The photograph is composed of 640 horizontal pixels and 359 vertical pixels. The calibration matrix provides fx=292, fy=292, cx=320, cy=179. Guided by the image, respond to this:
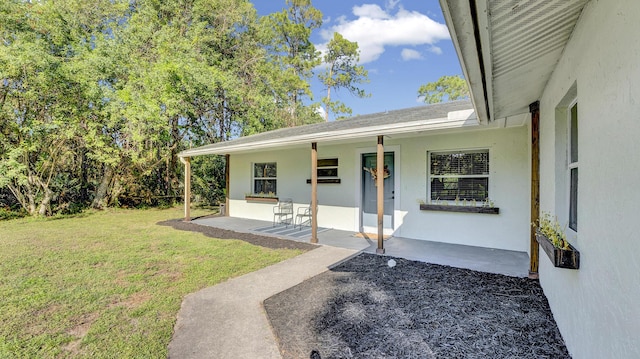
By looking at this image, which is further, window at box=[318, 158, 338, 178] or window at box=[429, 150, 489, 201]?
window at box=[318, 158, 338, 178]

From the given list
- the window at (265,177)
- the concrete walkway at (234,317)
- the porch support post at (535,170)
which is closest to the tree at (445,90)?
the window at (265,177)

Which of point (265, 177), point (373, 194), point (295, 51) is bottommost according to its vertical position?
point (373, 194)

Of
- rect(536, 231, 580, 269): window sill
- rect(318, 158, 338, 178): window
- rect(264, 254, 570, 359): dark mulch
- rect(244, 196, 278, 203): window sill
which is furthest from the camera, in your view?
rect(244, 196, 278, 203): window sill

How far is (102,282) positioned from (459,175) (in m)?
6.43

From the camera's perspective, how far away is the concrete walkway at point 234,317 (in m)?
2.46

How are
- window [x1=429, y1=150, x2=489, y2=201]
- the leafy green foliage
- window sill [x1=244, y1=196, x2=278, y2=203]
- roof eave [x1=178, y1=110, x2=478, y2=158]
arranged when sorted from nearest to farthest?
roof eave [x1=178, y1=110, x2=478, y2=158] → window [x1=429, y1=150, x2=489, y2=201] → window sill [x1=244, y1=196, x2=278, y2=203] → the leafy green foliage

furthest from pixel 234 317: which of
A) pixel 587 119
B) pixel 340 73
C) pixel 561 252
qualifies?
pixel 340 73

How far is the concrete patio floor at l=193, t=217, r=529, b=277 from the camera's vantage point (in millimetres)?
4562

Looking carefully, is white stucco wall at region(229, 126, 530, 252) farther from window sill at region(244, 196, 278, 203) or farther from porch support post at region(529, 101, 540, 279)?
porch support post at region(529, 101, 540, 279)

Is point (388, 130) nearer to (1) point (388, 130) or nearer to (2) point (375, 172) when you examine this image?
(1) point (388, 130)

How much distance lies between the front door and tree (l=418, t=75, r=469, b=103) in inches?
707

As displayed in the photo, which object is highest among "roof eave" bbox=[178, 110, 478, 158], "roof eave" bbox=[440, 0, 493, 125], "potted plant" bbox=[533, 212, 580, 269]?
"roof eave" bbox=[178, 110, 478, 158]

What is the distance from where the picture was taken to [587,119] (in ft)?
6.57

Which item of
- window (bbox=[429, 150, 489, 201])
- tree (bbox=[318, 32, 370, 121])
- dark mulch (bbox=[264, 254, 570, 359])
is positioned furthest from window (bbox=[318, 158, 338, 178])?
tree (bbox=[318, 32, 370, 121])
